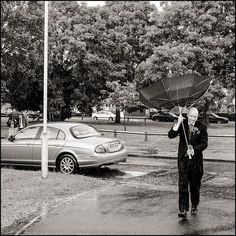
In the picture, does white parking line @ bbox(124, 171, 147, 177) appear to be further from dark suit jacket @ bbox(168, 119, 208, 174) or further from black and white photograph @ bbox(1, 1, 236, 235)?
dark suit jacket @ bbox(168, 119, 208, 174)

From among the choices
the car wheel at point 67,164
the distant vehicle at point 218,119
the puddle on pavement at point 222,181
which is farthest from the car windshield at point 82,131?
the distant vehicle at point 218,119

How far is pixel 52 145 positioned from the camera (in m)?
12.0

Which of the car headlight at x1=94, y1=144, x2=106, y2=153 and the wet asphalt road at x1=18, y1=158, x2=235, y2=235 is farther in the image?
the car headlight at x1=94, y1=144, x2=106, y2=153

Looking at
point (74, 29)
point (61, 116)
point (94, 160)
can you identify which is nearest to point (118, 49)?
point (74, 29)

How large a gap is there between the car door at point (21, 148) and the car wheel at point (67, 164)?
1.05 m

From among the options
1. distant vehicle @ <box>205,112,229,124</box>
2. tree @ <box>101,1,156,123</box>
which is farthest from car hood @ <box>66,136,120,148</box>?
distant vehicle @ <box>205,112,229,124</box>

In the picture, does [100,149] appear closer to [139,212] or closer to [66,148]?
[66,148]

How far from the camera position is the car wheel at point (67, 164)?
38.3ft

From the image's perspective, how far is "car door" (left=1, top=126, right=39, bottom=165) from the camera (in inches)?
488

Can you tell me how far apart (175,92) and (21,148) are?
6858mm

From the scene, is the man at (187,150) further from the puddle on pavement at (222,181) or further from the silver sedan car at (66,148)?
the silver sedan car at (66,148)

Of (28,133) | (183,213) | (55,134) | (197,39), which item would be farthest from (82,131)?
(197,39)

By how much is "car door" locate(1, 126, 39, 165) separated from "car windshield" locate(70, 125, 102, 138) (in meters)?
1.21

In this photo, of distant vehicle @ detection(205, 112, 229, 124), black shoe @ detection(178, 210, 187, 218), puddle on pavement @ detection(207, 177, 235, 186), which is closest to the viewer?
black shoe @ detection(178, 210, 187, 218)
